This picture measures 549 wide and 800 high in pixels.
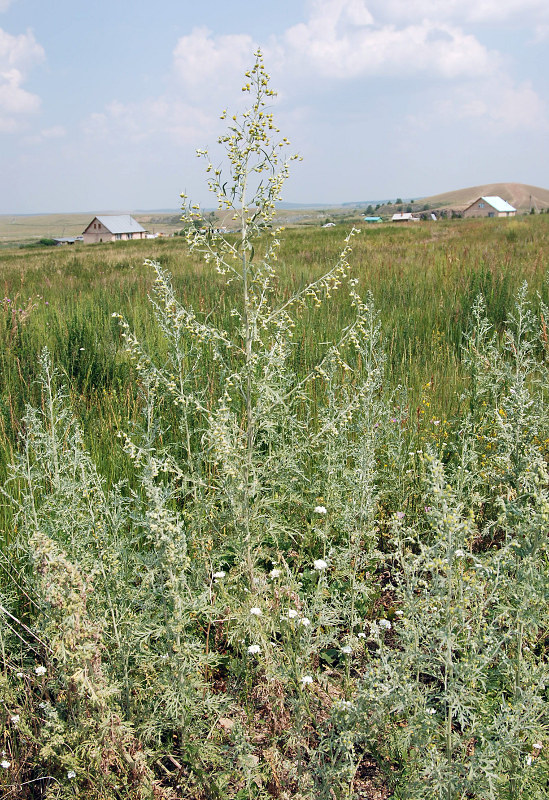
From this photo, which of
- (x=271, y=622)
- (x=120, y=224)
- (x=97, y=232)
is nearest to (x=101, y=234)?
(x=97, y=232)

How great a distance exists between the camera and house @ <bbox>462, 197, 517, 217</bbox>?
101000mm

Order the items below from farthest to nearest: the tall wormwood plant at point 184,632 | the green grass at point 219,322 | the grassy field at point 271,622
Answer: the green grass at point 219,322 < the tall wormwood plant at point 184,632 < the grassy field at point 271,622

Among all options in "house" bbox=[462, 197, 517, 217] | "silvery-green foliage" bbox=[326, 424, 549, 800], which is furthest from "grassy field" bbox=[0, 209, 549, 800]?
"house" bbox=[462, 197, 517, 217]

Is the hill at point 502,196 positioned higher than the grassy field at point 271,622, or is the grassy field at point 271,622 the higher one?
the hill at point 502,196

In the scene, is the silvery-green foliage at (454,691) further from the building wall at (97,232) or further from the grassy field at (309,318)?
the building wall at (97,232)

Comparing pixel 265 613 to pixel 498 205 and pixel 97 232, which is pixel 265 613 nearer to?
pixel 97 232

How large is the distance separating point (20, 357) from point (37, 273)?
28.2 feet

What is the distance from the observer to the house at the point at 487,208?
101000mm

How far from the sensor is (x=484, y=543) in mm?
3008

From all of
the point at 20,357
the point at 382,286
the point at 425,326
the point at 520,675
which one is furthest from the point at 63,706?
the point at 382,286

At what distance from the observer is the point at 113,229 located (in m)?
94.1

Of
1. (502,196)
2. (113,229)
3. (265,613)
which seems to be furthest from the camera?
(502,196)

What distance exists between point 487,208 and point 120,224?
232 feet

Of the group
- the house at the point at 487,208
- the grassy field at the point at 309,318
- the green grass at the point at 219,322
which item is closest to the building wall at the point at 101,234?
the house at the point at 487,208
